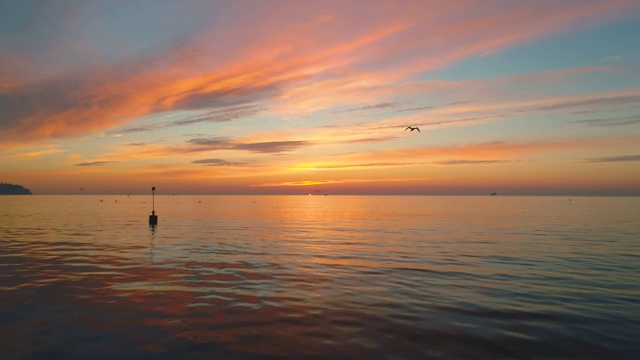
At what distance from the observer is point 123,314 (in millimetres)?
15945

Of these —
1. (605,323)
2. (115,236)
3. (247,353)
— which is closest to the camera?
(247,353)

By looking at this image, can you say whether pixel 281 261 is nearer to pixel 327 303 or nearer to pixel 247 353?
pixel 327 303

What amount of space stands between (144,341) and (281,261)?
56.8 feet

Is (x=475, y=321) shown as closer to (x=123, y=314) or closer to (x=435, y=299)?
(x=435, y=299)

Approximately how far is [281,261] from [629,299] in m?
21.3

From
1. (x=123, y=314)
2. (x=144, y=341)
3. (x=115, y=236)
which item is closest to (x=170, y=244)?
(x=115, y=236)

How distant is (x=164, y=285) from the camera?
21.1 m

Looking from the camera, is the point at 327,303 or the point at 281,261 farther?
the point at 281,261

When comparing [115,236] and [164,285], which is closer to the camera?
[164,285]

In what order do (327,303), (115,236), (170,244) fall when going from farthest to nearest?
1. (115,236)
2. (170,244)
3. (327,303)

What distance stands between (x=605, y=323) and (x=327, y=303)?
443 inches

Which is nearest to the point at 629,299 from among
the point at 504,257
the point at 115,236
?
the point at 504,257

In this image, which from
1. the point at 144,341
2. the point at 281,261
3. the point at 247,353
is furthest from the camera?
the point at 281,261

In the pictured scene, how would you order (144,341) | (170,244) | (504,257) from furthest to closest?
(170,244), (504,257), (144,341)
